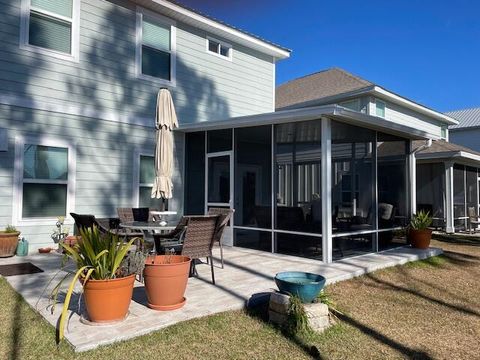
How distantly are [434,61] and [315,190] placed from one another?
19.5 metres

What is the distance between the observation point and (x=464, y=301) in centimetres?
499

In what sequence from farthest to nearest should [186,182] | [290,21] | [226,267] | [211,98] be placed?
[290,21], [211,98], [186,182], [226,267]

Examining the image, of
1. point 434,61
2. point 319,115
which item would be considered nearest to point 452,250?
point 319,115

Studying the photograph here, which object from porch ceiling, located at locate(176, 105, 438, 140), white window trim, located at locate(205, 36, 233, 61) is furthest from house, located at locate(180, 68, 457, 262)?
white window trim, located at locate(205, 36, 233, 61)

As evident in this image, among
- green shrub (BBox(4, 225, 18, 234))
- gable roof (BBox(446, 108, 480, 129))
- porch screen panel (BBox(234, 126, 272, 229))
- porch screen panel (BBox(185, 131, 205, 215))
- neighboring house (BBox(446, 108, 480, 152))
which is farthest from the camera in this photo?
gable roof (BBox(446, 108, 480, 129))

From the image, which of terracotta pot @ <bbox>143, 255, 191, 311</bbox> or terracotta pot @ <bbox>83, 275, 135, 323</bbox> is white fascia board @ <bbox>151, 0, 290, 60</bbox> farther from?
terracotta pot @ <bbox>83, 275, 135, 323</bbox>

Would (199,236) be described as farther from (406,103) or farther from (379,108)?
(406,103)

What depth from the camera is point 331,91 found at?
1527 cm

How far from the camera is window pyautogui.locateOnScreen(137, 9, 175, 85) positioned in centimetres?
876

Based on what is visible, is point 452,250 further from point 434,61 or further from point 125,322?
point 434,61

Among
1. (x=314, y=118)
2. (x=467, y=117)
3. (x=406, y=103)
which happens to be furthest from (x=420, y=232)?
(x=467, y=117)

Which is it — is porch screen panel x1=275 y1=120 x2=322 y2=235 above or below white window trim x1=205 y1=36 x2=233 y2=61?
below

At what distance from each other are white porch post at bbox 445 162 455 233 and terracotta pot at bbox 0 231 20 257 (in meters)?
12.8

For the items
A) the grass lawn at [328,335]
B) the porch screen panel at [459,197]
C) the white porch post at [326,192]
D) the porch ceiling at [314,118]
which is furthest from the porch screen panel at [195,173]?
the porch screen panel at [459,197]
